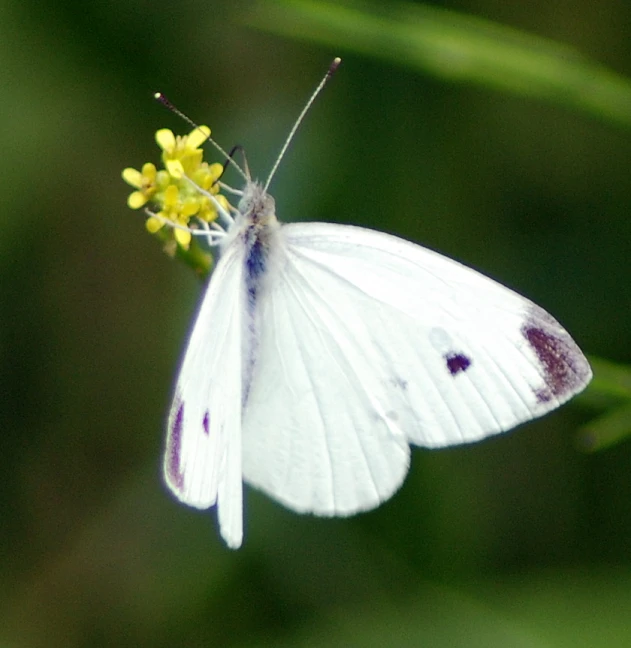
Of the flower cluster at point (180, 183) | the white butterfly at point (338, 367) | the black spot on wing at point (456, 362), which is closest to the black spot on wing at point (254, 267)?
the white butterfly at point (338, 367)

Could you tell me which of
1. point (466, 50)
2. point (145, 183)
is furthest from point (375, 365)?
point (466, 50)

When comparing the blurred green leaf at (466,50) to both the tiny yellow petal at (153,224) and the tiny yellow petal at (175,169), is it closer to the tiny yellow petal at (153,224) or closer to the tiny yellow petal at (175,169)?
the tiny yellow petal at (175,169)

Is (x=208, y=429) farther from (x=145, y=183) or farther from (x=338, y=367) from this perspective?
(x=145, y=183)

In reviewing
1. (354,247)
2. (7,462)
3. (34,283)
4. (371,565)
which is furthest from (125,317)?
(354,247)

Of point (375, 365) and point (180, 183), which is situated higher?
point (180, 183)

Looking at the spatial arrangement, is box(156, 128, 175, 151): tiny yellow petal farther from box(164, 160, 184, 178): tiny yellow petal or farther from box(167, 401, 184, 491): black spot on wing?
box(167, 401, 184, 491): black spot on wing

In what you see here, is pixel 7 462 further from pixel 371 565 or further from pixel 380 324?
pixel 380 324

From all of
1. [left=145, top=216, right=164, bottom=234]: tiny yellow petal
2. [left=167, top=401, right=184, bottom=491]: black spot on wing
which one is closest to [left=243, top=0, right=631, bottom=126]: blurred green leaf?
[left=145, top=216, right=164, bottom=234]: tiny yellow petal
